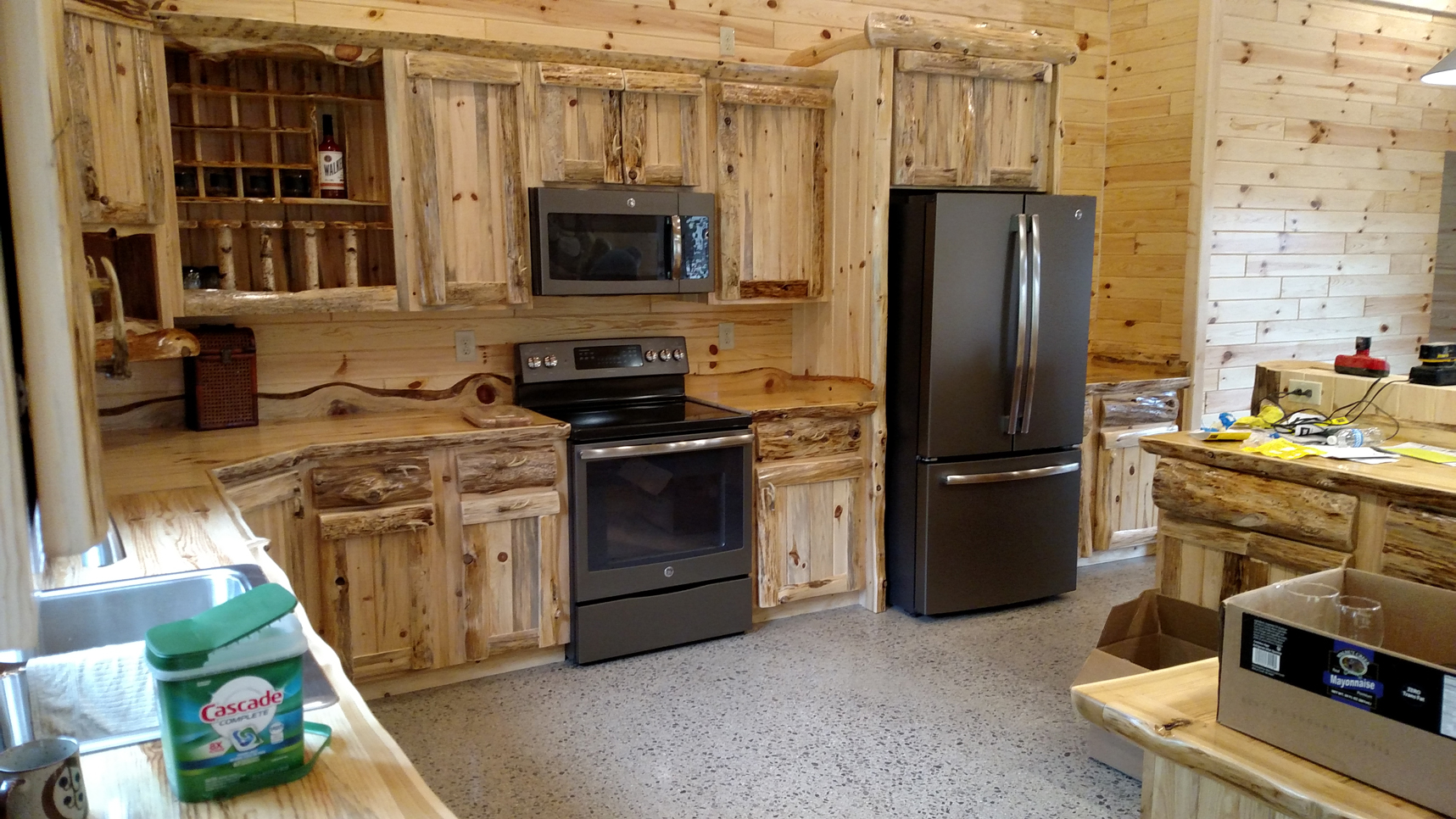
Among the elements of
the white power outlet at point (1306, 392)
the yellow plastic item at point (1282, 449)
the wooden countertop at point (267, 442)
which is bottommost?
the wooden countertop at point (267, 442)

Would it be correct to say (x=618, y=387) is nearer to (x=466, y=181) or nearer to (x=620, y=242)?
(x=620, y=242)

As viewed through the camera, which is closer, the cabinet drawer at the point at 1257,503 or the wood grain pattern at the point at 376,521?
the cabinet drawer at the point at 1257,503

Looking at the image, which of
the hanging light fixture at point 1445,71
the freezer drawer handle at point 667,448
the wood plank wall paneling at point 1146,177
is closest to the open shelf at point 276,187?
the freezer drawer handle at point 667,448

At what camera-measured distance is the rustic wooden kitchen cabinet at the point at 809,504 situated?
3768mm

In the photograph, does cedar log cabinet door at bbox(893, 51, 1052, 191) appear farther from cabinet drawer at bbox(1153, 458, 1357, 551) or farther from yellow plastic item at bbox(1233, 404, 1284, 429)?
cabinet drawer at bbox(1153, 458, 1357, 551)

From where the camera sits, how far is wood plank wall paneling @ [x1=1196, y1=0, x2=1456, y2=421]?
473 cm

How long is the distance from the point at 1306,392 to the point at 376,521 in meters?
2.89

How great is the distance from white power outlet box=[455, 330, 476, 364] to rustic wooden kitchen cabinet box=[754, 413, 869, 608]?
1.07 metres

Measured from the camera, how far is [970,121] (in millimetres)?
3953

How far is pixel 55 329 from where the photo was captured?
0.48 metres

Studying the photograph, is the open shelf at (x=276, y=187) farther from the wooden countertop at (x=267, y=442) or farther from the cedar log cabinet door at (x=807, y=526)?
the cedar log cabinet door at (x=807, y=526)

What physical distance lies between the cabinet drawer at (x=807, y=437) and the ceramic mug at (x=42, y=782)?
2880 mm

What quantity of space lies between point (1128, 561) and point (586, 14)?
3358 millimetres

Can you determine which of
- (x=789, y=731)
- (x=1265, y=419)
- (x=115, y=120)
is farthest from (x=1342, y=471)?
(x=115, y=120)
